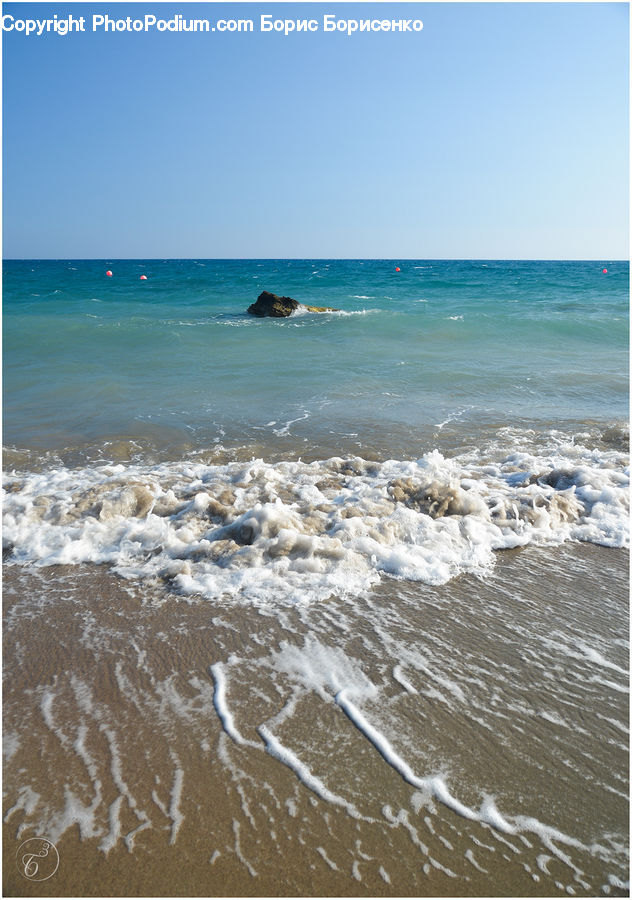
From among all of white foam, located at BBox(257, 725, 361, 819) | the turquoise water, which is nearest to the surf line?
white foam, located at BBox(257, 725, 361, 819)

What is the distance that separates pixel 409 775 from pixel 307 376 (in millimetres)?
9178

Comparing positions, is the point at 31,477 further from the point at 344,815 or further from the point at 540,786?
the point at 540,786

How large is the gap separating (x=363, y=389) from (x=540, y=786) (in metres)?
7.89

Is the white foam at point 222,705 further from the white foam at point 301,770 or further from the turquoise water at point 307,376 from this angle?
the turquoise water at point 307,376

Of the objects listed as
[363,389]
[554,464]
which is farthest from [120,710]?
[363,389]

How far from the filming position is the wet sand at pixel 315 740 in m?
1.98

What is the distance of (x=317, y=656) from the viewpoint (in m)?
3.01

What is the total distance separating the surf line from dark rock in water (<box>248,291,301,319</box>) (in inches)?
741

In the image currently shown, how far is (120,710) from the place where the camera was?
2637 mm

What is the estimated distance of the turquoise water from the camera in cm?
732

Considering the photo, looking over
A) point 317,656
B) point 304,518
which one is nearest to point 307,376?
point 304,518

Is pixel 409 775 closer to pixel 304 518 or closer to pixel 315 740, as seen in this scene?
pixel 315 740

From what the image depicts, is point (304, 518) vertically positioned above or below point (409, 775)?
above

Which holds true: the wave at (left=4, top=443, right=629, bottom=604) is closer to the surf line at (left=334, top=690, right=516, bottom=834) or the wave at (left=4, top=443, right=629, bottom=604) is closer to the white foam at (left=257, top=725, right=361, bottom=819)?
the surf line at (left=334, top=690, right=516, bottom=834)
